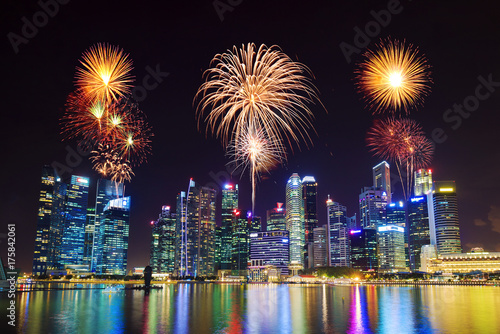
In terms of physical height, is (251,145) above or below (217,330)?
above

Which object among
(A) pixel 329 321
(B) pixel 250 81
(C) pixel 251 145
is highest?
(B) pixel 250 81

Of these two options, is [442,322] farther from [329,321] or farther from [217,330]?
[217,330]

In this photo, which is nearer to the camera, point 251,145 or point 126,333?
point 126,333

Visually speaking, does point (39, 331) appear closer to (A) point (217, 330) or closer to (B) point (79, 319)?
(B) point (79, 319)

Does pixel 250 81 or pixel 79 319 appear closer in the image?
pixel 79 319

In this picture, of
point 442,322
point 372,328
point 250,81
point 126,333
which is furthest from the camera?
point 250,81

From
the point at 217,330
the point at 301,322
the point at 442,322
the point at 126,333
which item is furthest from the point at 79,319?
the point at 442,322

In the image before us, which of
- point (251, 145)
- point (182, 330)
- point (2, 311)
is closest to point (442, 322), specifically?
point (182, 330)

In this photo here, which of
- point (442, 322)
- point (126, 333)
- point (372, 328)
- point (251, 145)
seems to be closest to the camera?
point (126, 333)

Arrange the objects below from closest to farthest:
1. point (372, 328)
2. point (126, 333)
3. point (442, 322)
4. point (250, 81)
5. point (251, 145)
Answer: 1. point (126, 333)
2. point (372, 328)
3. point (442, 322)
4. point (250, 81)
5. point (251, 145)
